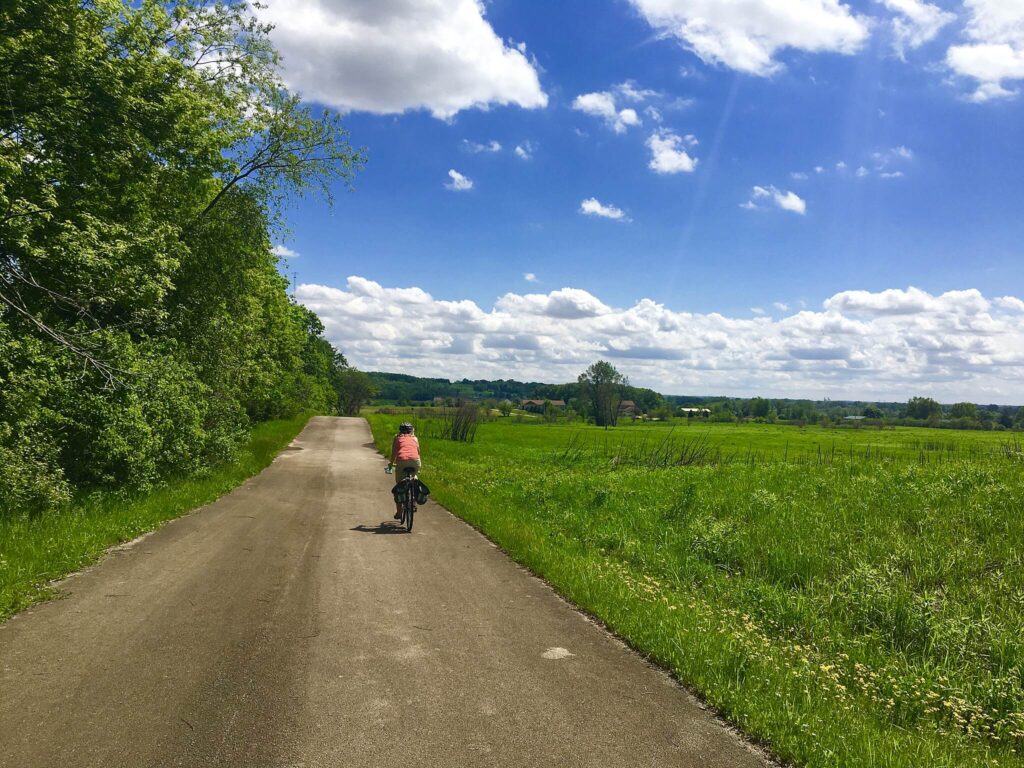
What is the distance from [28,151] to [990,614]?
18809 mm

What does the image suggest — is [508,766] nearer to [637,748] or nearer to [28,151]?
[637,748]

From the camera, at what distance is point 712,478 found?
68.9 ft

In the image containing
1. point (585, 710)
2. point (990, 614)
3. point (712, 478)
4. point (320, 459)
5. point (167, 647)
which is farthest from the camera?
point (320, 459)

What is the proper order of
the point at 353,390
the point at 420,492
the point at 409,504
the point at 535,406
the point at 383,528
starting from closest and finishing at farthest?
the point at 409,504
the point at 383,528
the point at 420,492
the point at 353,390
the point at 535,406

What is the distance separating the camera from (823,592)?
9.20 m

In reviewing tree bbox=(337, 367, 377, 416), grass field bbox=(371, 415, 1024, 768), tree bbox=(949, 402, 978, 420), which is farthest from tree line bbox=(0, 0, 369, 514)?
tree bbox=(949, 402, 978, 420)

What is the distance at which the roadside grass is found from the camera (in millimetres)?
7437

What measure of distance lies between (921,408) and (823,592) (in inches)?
6523

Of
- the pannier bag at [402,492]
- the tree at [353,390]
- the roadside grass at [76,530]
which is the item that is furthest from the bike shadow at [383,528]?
the tree at [353,390]

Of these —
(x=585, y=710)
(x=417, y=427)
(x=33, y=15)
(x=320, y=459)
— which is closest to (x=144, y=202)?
(x=33, y=15)

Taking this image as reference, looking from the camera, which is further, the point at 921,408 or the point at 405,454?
the point at 921,408

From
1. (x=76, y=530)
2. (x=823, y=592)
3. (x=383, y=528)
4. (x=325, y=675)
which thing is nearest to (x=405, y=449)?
(x=383, y=528)

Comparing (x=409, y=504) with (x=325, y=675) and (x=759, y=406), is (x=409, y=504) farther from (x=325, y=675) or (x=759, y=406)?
(x=759, y=406)

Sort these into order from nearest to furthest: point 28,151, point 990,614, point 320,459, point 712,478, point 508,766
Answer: point 508,766 → point 990,614 → point 28,151 → point 712,478 → point 320,459
